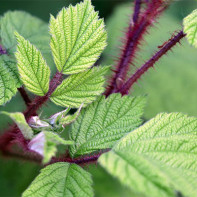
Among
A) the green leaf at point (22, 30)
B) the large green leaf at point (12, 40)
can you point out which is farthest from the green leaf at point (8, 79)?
the green leaf at point (22, 30)

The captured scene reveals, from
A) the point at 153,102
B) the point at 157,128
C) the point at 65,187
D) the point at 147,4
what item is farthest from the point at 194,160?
the point at 153,102

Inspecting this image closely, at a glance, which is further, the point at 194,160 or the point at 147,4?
the point at 147,4

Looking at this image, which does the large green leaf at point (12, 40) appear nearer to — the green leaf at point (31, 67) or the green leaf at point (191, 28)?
the green leaf at point (31, 67)

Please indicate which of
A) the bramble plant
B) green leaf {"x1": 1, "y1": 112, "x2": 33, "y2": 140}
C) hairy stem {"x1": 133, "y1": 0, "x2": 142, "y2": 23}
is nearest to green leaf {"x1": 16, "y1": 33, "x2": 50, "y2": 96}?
the bramble plant

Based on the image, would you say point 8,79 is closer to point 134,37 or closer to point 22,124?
point 22,124

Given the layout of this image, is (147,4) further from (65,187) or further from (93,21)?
(65,187)

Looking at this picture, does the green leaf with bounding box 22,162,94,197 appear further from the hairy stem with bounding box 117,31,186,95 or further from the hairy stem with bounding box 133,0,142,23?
the hairy stem with bounding box 133,0,142,23

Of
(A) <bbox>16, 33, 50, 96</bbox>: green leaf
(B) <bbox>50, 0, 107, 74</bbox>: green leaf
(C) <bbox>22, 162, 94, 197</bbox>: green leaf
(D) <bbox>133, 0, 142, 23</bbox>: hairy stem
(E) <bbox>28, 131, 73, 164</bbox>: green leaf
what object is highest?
(D) <bbox>133, 0, 142, 23</bbox>: hairy stem
